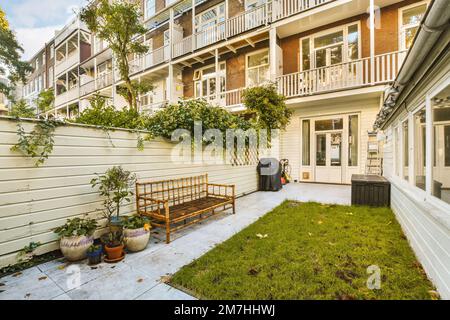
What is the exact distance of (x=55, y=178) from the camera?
10.1 ft

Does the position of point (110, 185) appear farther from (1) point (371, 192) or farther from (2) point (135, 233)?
(1) point (371, 192)

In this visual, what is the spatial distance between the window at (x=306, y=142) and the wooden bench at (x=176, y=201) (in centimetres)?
610

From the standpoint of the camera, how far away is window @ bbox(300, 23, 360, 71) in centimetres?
885

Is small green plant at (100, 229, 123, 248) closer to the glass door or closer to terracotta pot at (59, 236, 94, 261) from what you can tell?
terracotta pot at (59, 236, 94, 261)

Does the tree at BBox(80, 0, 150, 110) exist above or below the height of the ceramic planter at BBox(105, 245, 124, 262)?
above

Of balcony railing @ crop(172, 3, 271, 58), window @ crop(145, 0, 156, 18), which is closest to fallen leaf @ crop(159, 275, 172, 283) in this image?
balcony railing @ crop(172, 3, 271, 58)

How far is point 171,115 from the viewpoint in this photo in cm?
495

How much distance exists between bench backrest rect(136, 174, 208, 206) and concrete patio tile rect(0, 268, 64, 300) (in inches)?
69.0

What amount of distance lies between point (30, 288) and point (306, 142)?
400 inches

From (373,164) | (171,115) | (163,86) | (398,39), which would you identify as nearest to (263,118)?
(171,115)

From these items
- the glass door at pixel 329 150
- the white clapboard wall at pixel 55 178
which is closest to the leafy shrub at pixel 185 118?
the white clapboard wall at pixel 55 178

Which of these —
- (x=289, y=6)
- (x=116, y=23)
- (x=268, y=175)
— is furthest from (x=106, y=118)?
(x=289, y=6)

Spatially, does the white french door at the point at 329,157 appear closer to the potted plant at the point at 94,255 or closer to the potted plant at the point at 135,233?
the potted plant at the point at 135,233

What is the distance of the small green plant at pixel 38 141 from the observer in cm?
275
